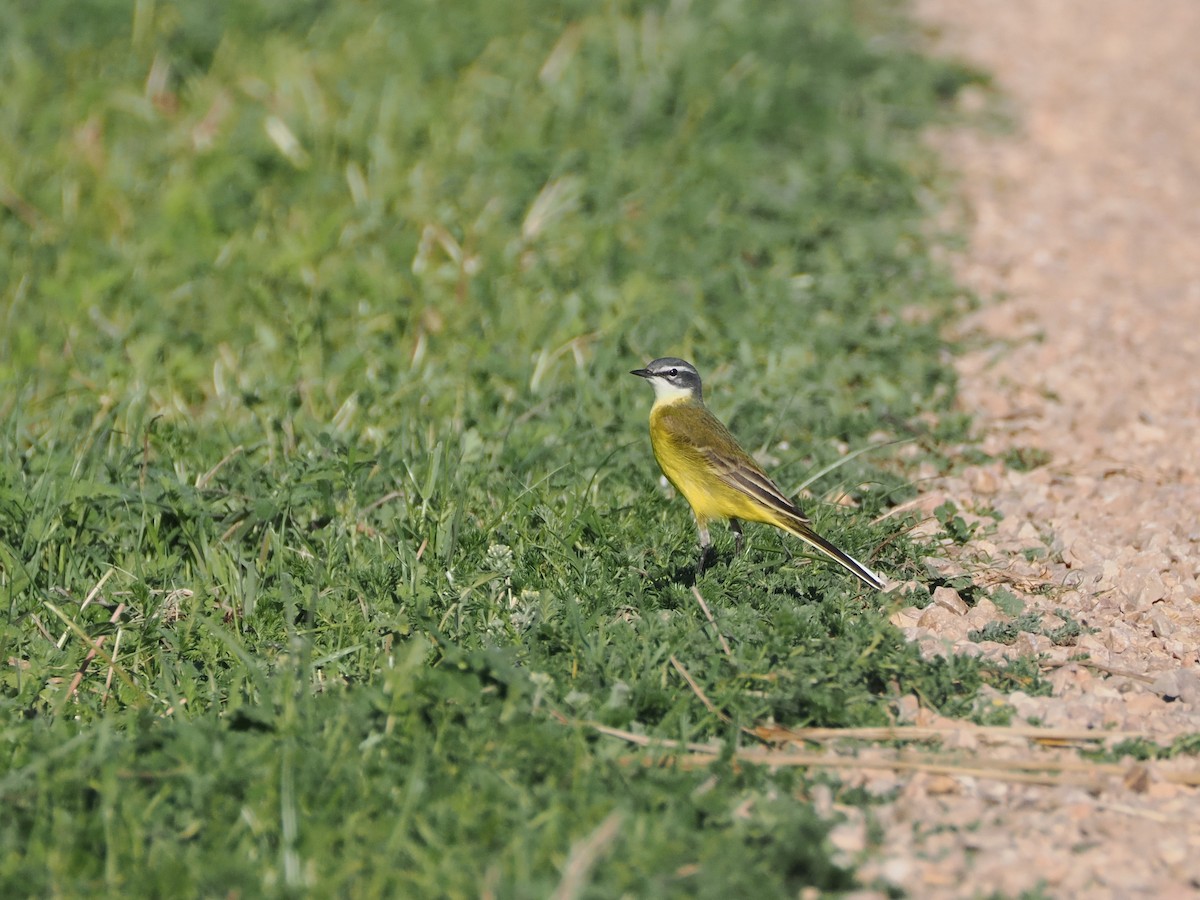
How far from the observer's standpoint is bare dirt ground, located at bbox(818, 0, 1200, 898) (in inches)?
164

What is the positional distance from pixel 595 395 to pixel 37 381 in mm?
2881

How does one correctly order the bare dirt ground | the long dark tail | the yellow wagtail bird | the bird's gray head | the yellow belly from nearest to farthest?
1. the bare dirt ground
2. the long dark tail
3. the yellow wagtail bird
4. the yellow belly
5. the bird's gray head

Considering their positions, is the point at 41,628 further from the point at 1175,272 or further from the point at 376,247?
the point at 1175,272

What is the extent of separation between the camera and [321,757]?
4.33m

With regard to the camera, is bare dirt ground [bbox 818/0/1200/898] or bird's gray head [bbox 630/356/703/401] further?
bird's gray head [bbox 630/356/703/401]

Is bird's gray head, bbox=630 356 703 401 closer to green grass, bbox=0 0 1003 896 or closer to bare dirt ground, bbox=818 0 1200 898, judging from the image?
green grass, bbox=0 0 1003 896

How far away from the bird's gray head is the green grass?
0.42 m

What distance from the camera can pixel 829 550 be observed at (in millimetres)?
5262

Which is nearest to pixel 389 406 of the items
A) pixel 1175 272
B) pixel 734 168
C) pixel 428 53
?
pixel 734 168

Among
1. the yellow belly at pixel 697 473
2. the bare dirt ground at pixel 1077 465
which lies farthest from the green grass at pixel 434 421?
the bare dirt ground at pixel 1077 465

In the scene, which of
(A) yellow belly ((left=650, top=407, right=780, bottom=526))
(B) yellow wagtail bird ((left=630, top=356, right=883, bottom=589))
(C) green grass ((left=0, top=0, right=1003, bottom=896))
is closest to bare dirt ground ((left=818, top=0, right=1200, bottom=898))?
(C) green grass ((left=0, top=0, right=1003, bottom=896))

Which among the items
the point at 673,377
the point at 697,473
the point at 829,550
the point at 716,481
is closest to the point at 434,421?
the point at 673,377

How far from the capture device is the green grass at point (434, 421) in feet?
13.9

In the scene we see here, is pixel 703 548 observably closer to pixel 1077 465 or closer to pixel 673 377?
pixel 673 377
